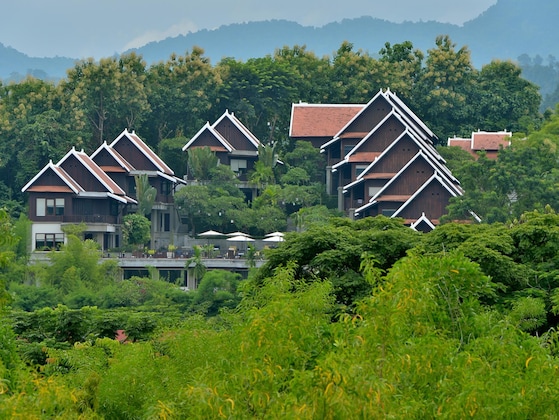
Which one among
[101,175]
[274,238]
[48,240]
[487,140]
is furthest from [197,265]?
[487,140]

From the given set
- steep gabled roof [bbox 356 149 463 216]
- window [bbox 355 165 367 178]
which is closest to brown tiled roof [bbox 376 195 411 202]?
steep gabled roof [bbox 356 149 463 216]

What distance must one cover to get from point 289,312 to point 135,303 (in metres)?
30.6

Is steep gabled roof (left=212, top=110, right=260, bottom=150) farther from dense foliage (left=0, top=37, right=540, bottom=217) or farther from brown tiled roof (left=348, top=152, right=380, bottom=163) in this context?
brown tiled roof (left=348, top=152, right=380, bottom=163)

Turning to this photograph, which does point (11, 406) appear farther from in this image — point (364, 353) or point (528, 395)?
point (528, 395)

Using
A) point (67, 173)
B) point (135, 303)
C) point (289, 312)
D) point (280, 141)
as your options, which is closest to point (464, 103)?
point (280, 141)

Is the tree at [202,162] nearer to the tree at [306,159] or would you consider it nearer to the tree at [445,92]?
the tree at [306,159]

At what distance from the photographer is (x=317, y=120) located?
6094 centimetres

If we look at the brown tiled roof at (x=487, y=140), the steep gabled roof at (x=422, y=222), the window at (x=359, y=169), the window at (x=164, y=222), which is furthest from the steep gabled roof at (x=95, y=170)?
the brown tiled roof at (x=487, y=140)

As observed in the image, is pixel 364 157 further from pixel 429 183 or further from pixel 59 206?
pixel 59 206

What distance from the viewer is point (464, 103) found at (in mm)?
64062

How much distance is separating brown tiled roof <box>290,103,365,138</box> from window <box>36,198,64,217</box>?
40.3 feet

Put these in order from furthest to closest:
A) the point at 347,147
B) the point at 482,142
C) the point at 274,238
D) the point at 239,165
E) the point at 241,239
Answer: the point at 239,165 → the point at 347,147 → the point at 482,142 → the point at 241,239 → the point at 274,238

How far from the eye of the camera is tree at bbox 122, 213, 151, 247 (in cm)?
5447

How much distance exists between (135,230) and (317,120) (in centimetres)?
1100
